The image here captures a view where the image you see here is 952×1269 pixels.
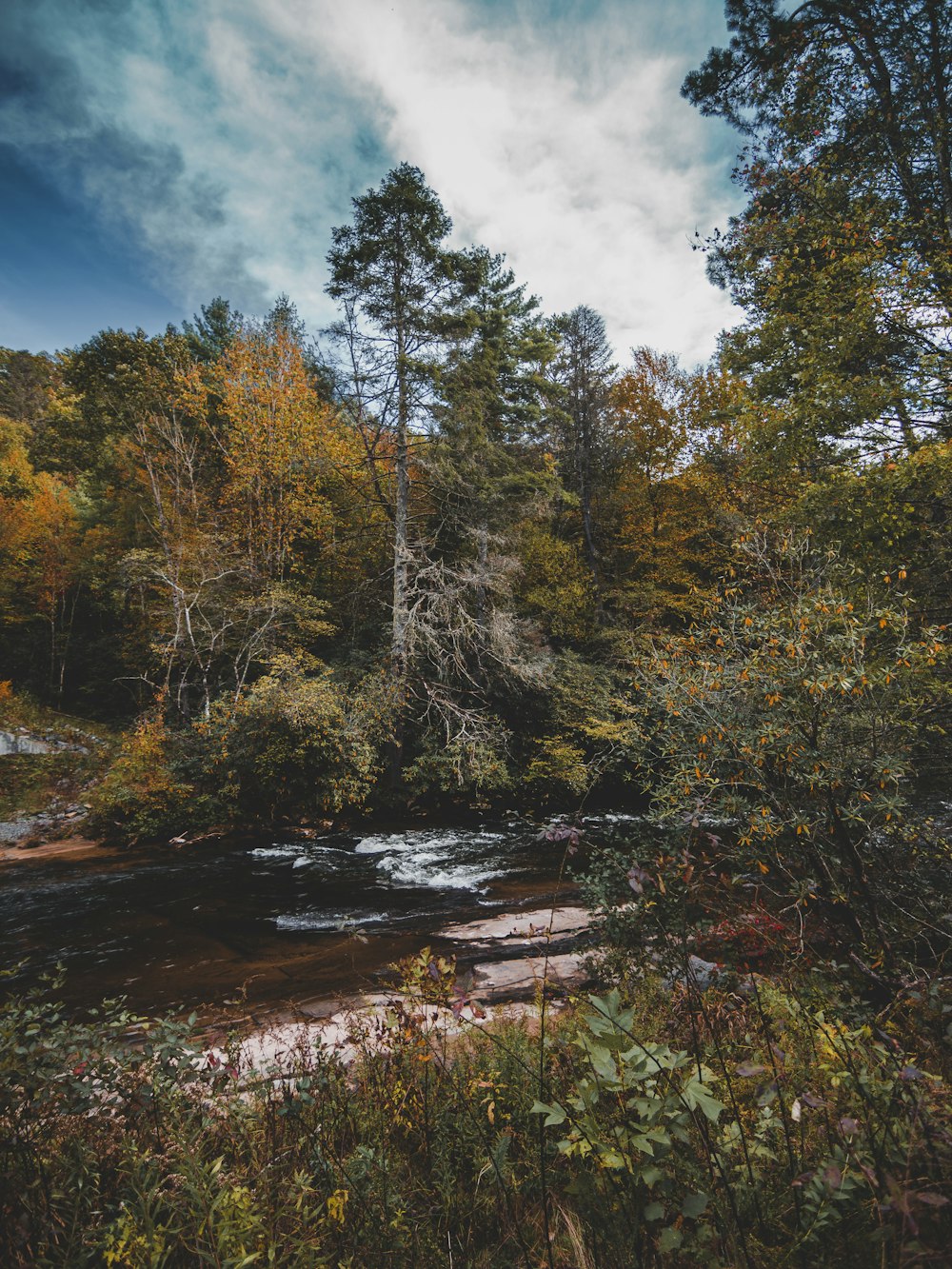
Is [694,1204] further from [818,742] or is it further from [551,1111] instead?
[818,742]

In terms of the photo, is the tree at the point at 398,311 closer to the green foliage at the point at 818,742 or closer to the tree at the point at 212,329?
the green foliage at the point at 818,742

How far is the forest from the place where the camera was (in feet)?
5.88

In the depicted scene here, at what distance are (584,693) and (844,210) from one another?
1121cm

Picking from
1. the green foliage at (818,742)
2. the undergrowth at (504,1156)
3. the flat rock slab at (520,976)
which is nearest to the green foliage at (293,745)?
the flat rock slab at (520,976)

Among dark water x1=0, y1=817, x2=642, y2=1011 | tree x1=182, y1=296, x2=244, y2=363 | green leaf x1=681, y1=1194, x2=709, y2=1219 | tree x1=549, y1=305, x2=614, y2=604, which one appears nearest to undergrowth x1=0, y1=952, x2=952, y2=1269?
green leaf x1=681, y1=1194, x2=709, y2=1219

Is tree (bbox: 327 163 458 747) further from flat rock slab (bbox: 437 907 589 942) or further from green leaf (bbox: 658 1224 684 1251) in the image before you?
green leaf (bbox: 658 1224 684 1251)

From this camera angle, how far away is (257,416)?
16797 millimetres

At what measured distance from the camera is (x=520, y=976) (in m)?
5.30

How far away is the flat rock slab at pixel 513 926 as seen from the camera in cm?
651

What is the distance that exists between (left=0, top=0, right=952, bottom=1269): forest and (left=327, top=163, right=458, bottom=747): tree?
0.34 feet

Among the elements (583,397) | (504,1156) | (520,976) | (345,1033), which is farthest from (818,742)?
(583,397)

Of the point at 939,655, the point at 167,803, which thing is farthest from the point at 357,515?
the point at 939,655

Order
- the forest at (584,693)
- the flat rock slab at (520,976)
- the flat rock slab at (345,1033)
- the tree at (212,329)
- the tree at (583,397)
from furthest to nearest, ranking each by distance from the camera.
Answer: the tree at (212,329), the tree at (583,397), the flat rock slab at (520,976), the flat rock slab at (345,1033), the forest at (584,693)

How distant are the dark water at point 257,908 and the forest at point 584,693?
1.20m
